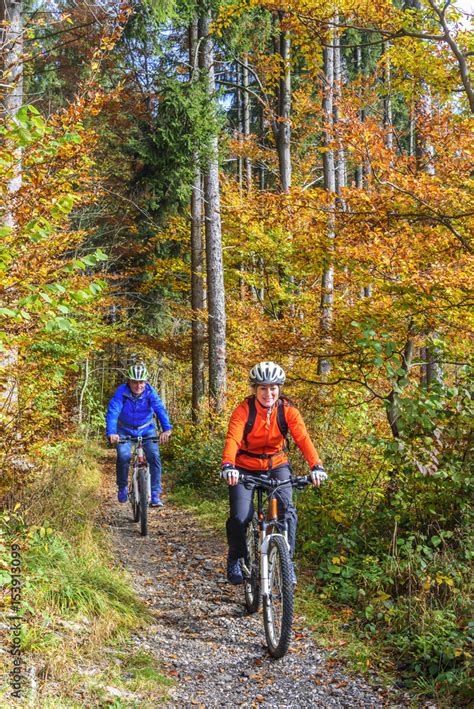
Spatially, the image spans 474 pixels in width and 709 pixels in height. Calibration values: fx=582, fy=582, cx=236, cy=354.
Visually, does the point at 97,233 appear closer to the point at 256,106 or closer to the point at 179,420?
the point at 179,420

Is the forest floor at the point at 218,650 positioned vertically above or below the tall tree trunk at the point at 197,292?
below

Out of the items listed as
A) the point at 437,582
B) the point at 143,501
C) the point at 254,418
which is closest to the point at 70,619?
the point at 254,418

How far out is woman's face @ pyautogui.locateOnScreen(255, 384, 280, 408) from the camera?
5.15m

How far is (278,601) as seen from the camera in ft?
15.3

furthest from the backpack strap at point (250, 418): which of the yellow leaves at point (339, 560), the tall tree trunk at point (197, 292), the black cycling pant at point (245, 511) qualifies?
the tall tree trunk at point (197, 292)

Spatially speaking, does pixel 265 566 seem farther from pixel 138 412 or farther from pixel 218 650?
pixel 138 412

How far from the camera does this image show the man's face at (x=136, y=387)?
833 cm

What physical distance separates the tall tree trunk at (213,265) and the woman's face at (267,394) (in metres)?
8.04

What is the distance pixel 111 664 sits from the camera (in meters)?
4.21

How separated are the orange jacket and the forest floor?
4.82 feet

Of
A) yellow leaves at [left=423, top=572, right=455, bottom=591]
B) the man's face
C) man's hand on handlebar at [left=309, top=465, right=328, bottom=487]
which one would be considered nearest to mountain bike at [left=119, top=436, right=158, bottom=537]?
the man's face

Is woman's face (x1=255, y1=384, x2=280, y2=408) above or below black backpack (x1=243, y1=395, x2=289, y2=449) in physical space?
above

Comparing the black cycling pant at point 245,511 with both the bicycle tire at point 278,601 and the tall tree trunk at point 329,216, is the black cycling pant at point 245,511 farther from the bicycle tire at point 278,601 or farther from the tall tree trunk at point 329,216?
the tall tree trunk at point 329,216

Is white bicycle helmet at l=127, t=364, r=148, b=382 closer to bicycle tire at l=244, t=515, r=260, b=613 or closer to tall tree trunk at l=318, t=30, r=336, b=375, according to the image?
tall tree trunk at l=318, t=30, r=336, b=375
